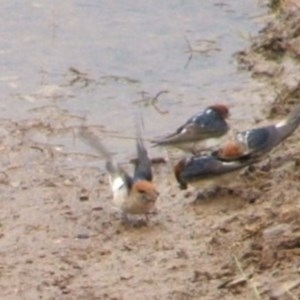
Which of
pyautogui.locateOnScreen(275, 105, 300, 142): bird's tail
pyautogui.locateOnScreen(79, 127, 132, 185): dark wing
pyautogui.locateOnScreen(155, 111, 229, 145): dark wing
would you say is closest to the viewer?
pyautogui.locateOnScreen(79, 127, 132, 185): dark wing

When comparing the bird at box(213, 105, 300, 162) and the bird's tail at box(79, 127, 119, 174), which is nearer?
the bird's tail at box(79, 127, 119, 174)

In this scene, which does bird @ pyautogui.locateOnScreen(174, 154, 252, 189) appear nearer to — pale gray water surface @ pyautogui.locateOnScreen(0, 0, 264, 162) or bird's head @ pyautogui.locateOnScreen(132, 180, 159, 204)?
bird's head @ pyautogui.locateOnScreen(132, 180, 159, 204)

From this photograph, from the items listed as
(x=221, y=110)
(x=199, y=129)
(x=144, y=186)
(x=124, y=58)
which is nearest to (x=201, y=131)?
(x=199, y=129)

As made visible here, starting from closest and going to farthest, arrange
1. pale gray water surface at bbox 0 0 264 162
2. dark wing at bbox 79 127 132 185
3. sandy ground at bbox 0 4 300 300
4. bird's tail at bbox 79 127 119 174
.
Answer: sandy ground at bbox 0 4 300 300 < dark wing at bbox 79 127 132 185 < bird's tail at bbox 79 127 119 174 < pale gray water surface at bbox 0 0 264 162

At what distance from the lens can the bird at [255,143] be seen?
26.2 feet

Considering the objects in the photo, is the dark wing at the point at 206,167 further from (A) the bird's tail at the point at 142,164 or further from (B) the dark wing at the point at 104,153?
(B) the dark wing at the point at 104,153

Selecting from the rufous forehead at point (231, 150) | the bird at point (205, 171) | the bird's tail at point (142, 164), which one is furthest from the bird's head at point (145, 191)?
the rufous forehead at point (231, 150)

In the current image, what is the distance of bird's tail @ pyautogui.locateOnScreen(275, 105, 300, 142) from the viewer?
8.14 metres

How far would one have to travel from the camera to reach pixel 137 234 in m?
7.37

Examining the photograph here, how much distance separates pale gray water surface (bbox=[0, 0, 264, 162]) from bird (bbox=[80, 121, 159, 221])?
63 centimetres

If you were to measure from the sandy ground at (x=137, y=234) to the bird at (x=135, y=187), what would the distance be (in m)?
0.10

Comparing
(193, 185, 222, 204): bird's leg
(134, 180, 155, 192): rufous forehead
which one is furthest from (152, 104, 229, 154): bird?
(134, 180, 155, 192): rufous forehead

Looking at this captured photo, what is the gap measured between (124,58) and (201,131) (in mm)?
1743

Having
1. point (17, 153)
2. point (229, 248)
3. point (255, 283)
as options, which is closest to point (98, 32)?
point (17, 153)
